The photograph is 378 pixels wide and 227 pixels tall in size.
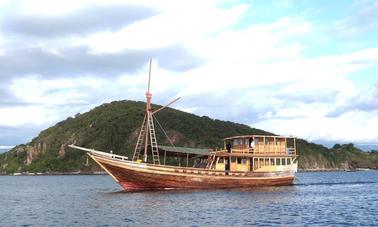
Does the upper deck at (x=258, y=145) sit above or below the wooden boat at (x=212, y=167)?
above

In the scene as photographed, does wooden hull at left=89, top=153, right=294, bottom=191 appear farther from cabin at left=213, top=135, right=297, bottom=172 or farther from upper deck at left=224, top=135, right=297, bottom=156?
upper deck at left=224, top=135, right=297, bottom=156

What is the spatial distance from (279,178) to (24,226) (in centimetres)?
4052

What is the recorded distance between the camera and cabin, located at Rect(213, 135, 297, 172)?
66.9 m

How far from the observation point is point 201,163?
73.6m

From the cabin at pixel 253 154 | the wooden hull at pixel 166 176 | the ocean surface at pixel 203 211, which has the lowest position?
the ocean surface at pixel 203 211

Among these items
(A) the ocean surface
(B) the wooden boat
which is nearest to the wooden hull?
(B) the wooden boat

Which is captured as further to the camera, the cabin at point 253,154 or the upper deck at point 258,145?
the upper deck at point 258,145

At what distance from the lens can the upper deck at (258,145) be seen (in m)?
67.6

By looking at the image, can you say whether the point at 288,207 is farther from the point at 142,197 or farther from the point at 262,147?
the point at 262,147

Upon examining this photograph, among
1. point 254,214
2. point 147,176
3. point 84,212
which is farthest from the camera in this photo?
point 147,176

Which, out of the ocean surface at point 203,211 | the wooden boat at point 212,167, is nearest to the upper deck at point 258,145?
the wooden boat at point 212,167


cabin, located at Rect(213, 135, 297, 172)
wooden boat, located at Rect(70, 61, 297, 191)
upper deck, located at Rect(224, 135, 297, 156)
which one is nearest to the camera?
wooden boat, located at Rect(70, 61, 297, 191)

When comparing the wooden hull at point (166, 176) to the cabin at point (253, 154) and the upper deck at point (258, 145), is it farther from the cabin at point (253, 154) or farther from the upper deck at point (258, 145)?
the upper deck at point (258, 145)

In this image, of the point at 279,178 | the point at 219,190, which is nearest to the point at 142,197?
the point at 219,190
